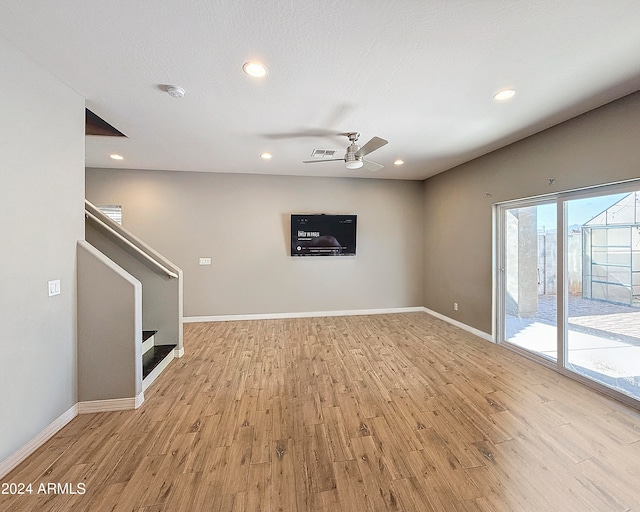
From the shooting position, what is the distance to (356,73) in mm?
2078

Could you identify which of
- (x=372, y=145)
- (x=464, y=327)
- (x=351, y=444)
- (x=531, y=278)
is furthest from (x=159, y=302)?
(x=531, y=278)

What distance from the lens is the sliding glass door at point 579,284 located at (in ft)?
8.31

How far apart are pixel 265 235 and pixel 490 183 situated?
3.93 metres

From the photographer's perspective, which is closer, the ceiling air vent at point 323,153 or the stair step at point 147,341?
the stair step at point 147,341

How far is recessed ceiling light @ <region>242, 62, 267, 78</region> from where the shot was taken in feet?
6.40

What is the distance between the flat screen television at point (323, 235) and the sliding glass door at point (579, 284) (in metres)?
2.62

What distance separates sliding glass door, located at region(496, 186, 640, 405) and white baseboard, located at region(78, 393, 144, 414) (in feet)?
14.8

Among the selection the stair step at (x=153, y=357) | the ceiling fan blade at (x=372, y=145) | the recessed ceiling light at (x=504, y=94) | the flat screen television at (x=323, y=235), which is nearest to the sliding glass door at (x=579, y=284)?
the recessed ceiling light at (x=504, y=94)

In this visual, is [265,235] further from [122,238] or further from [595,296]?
[595,296]

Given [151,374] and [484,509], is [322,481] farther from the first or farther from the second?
[151,374]

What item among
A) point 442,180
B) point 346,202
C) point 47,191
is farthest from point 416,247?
point 47,191

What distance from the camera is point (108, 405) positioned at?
2314mm

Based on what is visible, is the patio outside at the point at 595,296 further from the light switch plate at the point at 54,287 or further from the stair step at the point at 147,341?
the light switch plate at the point at 54,287

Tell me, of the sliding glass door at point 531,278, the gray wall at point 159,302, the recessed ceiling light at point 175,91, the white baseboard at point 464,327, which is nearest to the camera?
the recessed ceiling light at point 175,91
